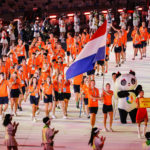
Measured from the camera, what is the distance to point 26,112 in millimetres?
17031

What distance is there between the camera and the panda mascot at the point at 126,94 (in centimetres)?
1534

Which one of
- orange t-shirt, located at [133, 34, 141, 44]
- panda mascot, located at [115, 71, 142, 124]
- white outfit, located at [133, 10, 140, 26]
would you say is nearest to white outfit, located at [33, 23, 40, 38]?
white outfit, located at [133, 10, 140, 26]

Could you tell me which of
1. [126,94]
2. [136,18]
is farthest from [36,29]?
[126,94]

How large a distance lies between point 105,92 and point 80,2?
23.8 meters

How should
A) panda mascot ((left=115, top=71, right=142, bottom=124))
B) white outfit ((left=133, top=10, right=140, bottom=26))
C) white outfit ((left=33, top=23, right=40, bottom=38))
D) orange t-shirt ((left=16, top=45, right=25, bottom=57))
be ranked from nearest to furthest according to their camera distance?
panda mascot ((left=115, top=71, right=142, bottom=124)) < orange t-shirt ((left=16, top=45, right=25, bottom=57)) < white outfit ((left=33, top=23, right=40, bottom=38)) < white outfit ((left=133, top=10, right=140, bottom=26))

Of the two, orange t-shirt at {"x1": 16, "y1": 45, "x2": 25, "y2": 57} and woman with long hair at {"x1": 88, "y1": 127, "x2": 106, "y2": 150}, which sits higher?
orange t-shirt at {"x1": 16, "y1": 45, "x2": 25, "y2": 57}

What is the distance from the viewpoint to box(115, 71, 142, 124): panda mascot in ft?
50.3

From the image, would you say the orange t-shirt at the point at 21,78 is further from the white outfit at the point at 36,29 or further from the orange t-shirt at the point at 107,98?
the white outfit at the point at 36,29

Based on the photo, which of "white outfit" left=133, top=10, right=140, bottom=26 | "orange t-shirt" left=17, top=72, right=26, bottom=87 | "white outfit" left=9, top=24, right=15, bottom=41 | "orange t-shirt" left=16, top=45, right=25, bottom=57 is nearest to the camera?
"orange t-shirt" left=17, top=72, right=26, bottom=87

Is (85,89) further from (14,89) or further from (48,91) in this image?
(14,89)

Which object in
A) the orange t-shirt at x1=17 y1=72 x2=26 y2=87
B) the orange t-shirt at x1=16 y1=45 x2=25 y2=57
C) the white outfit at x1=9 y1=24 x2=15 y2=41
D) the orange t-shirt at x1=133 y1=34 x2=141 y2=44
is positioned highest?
the white outfit at x1=9 y1=24 x2=15 y2=41

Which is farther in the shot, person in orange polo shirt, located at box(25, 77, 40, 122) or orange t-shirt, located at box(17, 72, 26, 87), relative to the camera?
orange t-shirt, located at box(17, 72, 26, 87)

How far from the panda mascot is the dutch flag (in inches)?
72.4

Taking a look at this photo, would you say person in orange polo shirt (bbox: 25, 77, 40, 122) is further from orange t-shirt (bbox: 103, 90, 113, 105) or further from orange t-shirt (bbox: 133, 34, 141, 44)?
orange t-shirt (bbox: 133, 34, 141, 44)
